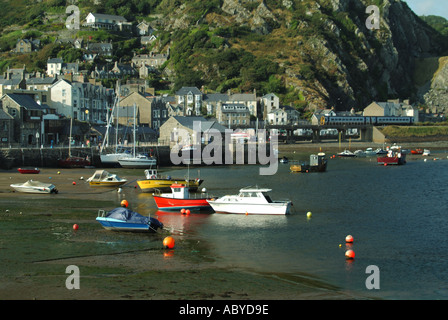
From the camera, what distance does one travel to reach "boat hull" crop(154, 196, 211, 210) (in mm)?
Result: 40000

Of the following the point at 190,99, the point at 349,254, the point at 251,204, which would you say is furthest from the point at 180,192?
the point at 190,99

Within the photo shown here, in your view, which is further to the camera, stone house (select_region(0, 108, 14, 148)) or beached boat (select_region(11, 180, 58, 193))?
stone house (select_region(0, 108, 14, 148))

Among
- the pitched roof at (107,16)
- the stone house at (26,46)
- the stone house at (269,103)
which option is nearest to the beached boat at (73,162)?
the stone house at (269,103)

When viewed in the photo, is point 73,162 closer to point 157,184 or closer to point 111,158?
point 111,158

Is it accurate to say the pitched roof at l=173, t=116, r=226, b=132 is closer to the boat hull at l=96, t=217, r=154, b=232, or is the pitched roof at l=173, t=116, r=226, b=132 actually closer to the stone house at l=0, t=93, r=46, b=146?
the stone house at l=0, t=93, r=46, b=146

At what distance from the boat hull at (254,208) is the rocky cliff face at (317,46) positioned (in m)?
112

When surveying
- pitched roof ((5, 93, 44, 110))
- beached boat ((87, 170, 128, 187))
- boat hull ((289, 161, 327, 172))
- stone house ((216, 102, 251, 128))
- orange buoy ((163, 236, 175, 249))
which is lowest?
orange buoy ((163, 236, 175, 249))

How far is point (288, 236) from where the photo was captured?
106 ft

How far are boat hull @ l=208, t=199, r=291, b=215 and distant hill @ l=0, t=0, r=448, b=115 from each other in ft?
364

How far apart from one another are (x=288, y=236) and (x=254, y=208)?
704 centimetres

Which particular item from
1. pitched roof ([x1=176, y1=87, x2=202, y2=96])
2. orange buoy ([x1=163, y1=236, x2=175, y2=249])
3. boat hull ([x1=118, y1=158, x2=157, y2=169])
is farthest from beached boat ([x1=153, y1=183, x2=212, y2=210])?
pitched roof ([x1=176, y1=87, x2=202, y2=96])

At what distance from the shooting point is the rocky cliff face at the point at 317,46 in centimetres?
15975
